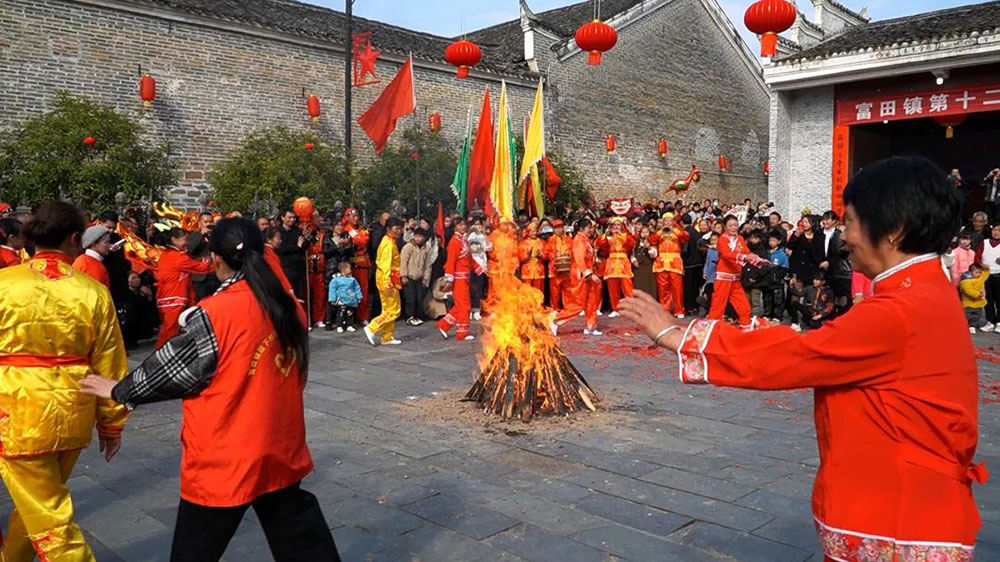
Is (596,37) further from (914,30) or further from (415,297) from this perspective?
(914,30)

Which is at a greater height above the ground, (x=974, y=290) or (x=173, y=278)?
(x=173, y=278)

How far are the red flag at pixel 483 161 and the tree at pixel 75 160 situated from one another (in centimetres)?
513

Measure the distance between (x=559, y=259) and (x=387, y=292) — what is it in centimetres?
292

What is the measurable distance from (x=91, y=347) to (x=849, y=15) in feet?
90.0

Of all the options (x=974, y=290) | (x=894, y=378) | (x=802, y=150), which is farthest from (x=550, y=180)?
(x=894, y=378)

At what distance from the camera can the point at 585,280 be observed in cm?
1102

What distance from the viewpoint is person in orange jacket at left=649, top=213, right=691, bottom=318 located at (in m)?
12.4

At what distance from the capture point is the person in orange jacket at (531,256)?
11781 mm

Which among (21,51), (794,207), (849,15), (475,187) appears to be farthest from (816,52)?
(21,51)

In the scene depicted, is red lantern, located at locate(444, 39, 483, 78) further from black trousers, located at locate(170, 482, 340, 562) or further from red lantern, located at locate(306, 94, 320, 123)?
black trousers, located at locate(170, 482, 340, 562)

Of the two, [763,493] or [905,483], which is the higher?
[905,483]

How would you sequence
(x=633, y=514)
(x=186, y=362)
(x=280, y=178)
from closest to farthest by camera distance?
(x=186, y=362), (x=633, y=514), (x=280, y=178)

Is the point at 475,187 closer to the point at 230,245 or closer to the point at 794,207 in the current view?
the point at 794,207

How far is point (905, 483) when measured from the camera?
5.69 ft
